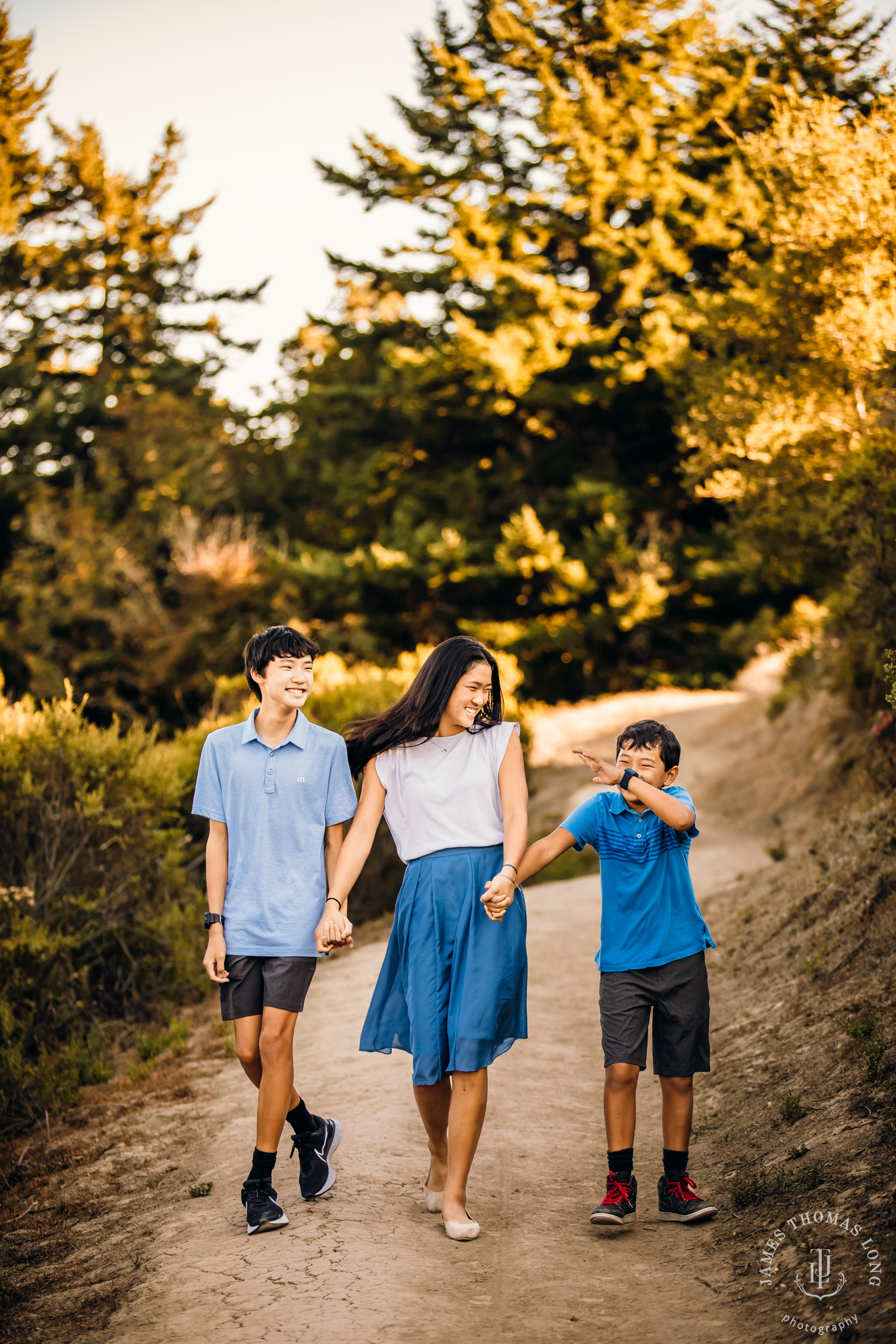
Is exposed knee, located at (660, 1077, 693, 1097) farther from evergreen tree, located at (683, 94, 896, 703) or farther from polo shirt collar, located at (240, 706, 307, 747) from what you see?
evergreen tree, located at (683, 94, 896, 703)

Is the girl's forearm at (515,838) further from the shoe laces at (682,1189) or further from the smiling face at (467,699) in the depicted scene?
the shoe laces at (682,1189)

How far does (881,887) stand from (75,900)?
4.98 m

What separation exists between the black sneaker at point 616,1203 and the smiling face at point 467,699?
64.0 inches

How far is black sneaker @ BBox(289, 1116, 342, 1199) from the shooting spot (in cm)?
393

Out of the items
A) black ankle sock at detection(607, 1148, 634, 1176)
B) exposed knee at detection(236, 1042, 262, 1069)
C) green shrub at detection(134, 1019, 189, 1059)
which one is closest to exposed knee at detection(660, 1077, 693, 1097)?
black ankle sock at detection(607, 1148, 634, 1176)

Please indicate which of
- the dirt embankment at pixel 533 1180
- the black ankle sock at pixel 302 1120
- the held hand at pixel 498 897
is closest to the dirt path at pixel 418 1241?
the dirt embankment at pixel 533 1180

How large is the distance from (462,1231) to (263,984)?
3.39ft

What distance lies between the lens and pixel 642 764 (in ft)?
12.6

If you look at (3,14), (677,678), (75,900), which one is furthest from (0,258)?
(75,900)

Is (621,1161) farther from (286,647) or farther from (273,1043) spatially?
(286,647)

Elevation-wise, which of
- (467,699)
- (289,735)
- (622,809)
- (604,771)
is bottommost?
(622,809)

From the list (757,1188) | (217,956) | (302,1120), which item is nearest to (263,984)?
(217,956)

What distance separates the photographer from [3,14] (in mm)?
21344

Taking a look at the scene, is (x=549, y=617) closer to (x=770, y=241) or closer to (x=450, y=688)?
(x=770, y=241)
